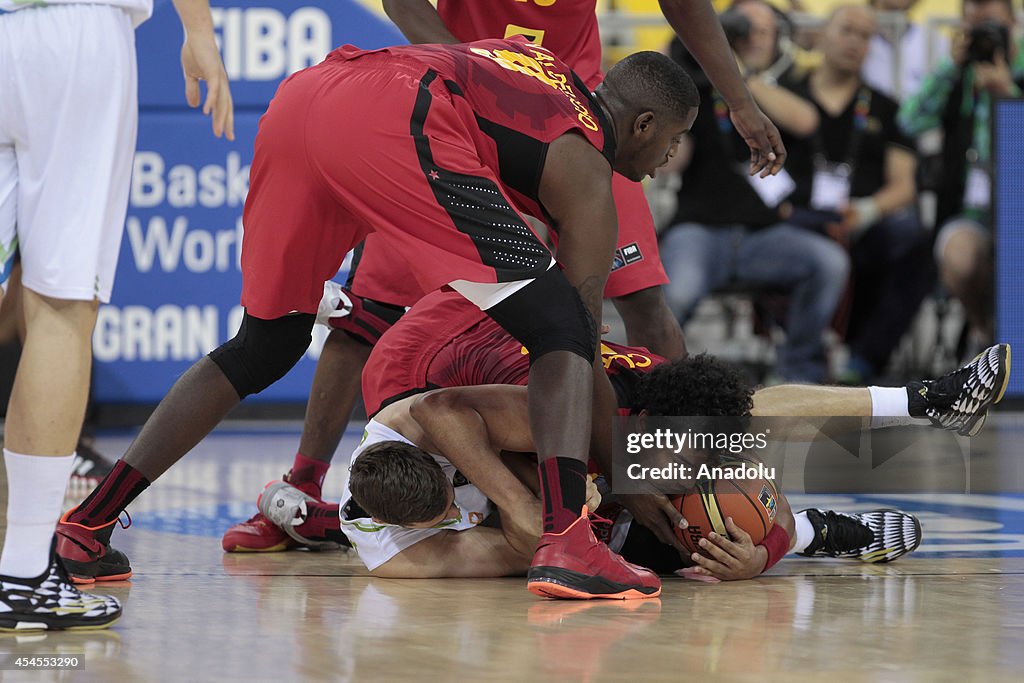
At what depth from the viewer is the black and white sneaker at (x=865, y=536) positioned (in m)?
3.66

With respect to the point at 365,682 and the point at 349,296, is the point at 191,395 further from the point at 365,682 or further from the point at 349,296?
the point at 365,682

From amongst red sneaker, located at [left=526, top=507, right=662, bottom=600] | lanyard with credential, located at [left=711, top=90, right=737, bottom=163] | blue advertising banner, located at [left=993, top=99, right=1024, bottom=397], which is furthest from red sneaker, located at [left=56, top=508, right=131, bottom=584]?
blue advertising banner, located at [left=993, top=99, right=1024, bottom=397]

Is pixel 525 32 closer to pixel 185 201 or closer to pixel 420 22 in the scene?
pixel 420 22

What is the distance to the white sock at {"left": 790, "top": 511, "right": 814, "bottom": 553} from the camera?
3.65m

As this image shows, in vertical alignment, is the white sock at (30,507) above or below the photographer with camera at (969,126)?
below

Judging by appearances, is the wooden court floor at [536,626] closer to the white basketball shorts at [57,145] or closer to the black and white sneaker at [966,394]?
the black and white sneaker at [966,394]

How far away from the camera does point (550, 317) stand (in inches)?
119

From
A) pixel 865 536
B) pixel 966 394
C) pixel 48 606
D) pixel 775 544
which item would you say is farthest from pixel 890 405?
pixel 48 606

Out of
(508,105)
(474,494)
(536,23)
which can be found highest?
(536,23)

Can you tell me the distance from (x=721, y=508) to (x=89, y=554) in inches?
57.1

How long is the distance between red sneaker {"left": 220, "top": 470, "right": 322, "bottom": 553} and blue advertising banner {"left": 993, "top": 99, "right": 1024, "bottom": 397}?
491 centimetres

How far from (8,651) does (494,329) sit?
1.62m

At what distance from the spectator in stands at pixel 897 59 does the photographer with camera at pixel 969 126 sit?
0.33ft

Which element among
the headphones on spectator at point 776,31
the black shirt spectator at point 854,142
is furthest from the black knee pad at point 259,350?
the black shirt spectator at point 854,142
